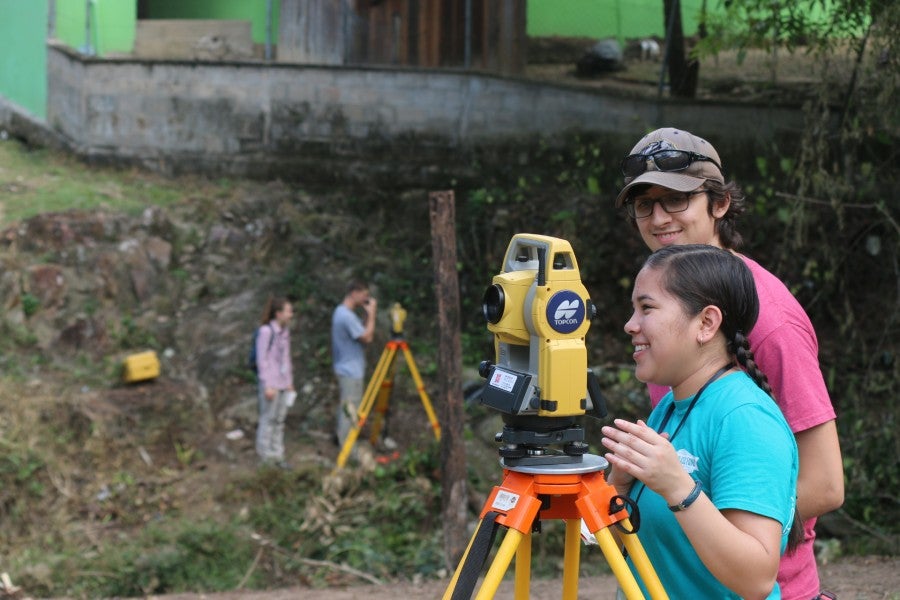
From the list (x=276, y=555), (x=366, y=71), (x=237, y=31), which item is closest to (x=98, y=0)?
(x=237, y=31)

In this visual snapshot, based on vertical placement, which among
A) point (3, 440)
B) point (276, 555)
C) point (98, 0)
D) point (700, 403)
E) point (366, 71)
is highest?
point (98, 0)

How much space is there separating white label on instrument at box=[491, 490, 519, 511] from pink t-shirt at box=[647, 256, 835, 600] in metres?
0.53

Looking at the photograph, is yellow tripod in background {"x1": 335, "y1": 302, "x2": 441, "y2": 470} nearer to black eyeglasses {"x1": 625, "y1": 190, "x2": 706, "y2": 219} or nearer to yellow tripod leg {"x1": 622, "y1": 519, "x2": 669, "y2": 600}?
black eyeglasses {"x1": 625, "y1": 190, "x2": 706, "y2": 219}

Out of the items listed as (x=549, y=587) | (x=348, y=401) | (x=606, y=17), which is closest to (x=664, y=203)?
(x=549, y=587)

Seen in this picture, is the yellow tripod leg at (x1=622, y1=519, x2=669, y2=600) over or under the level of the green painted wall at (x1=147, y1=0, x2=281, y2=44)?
under

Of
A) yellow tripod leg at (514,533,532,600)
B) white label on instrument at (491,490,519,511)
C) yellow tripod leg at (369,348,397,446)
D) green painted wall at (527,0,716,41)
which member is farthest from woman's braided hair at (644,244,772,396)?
green painted wall at (527,0,716,41)

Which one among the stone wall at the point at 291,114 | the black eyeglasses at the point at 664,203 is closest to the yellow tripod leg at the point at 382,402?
the stone wall at the point at 291,114

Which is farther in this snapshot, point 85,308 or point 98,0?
point 98,0

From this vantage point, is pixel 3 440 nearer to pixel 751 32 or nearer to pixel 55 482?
pixel 55 482

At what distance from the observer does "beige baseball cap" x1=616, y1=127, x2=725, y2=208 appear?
2.33 m

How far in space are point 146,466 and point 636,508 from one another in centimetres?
713

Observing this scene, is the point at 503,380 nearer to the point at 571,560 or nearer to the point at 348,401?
the point at 571,560

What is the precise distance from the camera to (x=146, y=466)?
8531 millimetres

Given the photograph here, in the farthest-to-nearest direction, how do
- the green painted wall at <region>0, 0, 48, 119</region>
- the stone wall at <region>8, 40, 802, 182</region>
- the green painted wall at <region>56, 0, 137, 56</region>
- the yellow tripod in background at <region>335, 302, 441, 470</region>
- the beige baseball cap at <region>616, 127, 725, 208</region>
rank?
1. the green painted wall at <region>0, 0, 48, 119</region>
2. the green painted wall at <region>56, 0, 137, 56</region>
3. the stone wall at <region>8, 40, 802, 182</region>
4. the yellow tripod in background at <region>335, 302, 441, 470</region>
5. the beige baseball cap at <region>616, 127, 725, 208</region>
